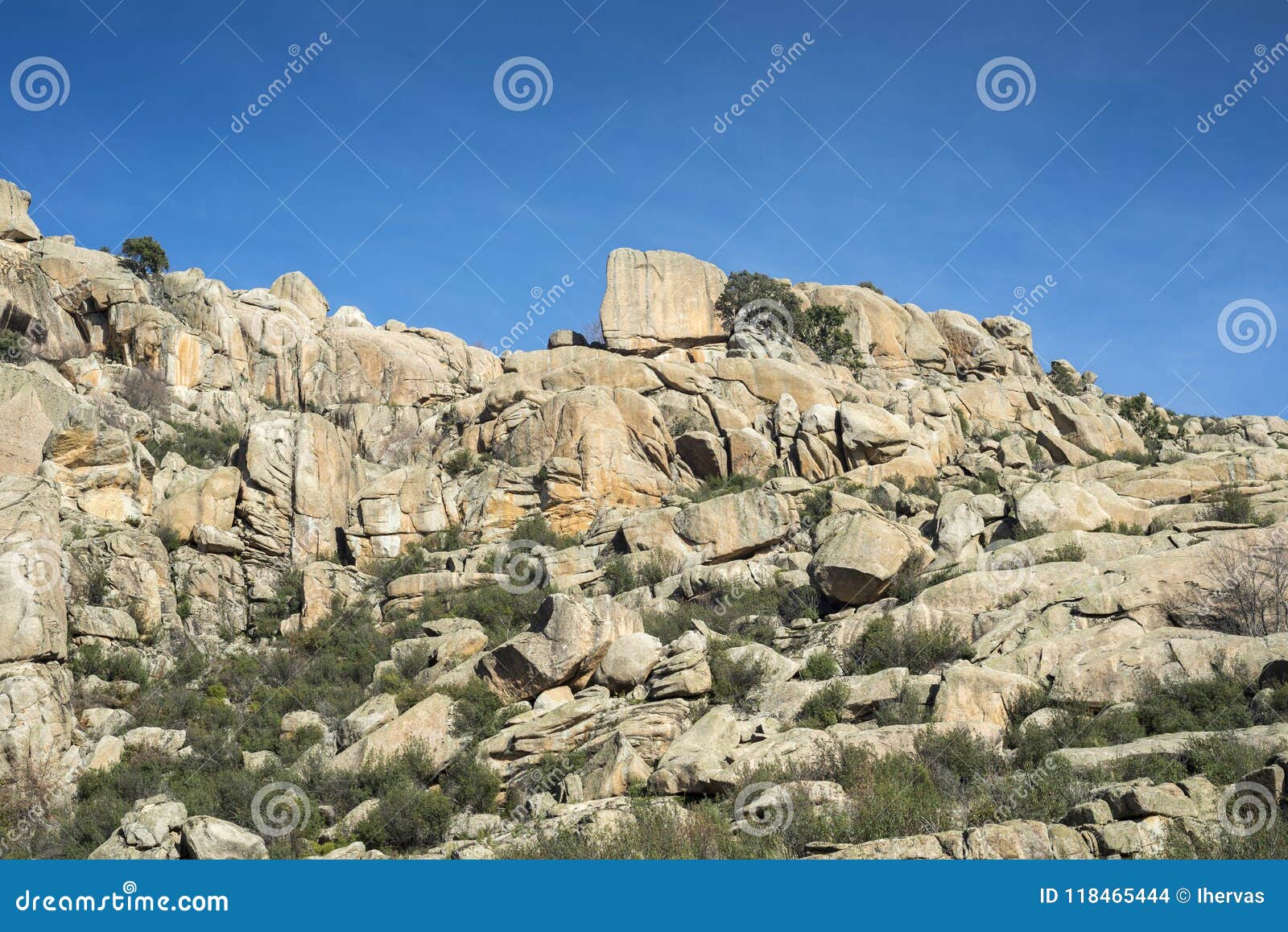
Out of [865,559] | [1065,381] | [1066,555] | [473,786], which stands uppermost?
[1065,381]

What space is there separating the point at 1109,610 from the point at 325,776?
16697 mm

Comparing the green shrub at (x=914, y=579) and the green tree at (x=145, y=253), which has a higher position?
the green tree at (x=145, y=253)

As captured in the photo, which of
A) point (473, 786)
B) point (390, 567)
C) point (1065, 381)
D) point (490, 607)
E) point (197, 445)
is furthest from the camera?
point (1065, 381)

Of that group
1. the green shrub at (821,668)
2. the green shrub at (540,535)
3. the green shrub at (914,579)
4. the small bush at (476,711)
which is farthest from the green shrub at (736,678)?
the green shrub at (540,535)

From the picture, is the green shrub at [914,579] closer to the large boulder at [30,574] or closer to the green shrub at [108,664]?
the green shrub at [108,664]

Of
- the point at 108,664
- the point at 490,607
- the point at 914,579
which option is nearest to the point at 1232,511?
the point at 914,579

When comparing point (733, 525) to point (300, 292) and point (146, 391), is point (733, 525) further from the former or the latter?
point (300, 292)

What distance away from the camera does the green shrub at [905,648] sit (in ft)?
72.6

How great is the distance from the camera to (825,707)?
66.8 feet

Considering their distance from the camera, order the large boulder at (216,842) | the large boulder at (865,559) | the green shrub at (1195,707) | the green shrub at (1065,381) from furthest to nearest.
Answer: the green shrub at (1065,381) < the large boulder at (865,559) < the green shrub at (1195,707) < the large boulder at (216,842)

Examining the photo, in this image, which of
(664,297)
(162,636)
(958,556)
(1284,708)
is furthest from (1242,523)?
(664,297)

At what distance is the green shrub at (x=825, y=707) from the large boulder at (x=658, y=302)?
36291 mm

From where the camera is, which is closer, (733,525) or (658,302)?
(733,525)

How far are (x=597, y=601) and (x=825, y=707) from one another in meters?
6.55
